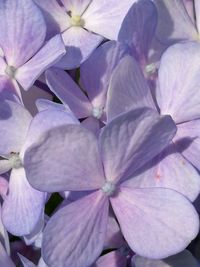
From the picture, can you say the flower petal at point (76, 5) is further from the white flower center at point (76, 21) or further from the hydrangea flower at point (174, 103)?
the hydrangea flower at point (174, 103)

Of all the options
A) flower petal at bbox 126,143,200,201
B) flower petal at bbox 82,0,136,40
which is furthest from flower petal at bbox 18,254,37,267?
flower petal at bbox 82,0,136,40

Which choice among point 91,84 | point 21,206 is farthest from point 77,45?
point 21,206

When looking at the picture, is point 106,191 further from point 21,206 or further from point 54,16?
point 54,16

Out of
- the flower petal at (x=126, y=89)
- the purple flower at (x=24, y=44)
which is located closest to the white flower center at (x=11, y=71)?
the purple flower at (x=24, y=44)

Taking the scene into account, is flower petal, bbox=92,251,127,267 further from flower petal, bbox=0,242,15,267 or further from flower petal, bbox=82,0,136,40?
flower petal, bbox=82,0,136,40

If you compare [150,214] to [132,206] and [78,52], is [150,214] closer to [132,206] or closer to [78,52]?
[132,206]
